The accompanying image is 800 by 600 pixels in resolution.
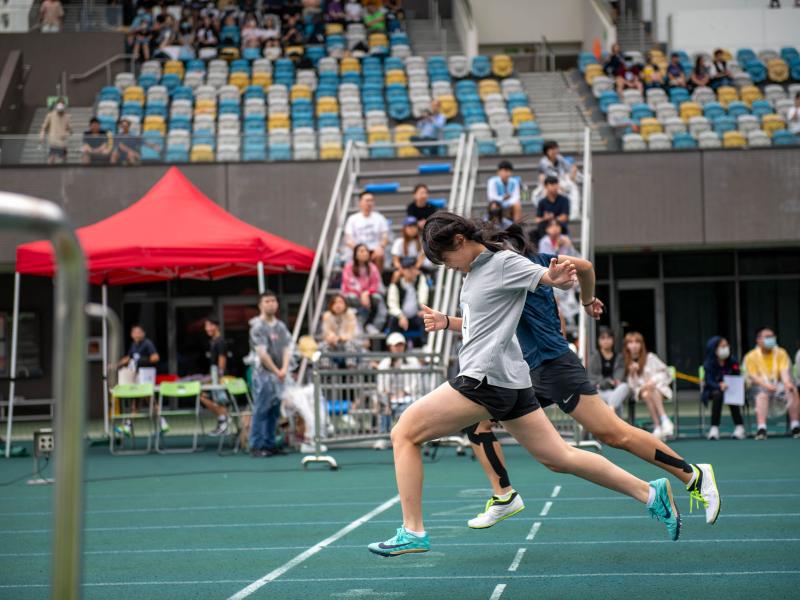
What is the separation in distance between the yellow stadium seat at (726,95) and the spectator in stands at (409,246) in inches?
536

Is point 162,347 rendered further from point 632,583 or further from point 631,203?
point 632,583

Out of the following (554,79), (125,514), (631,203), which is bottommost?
(125,514)

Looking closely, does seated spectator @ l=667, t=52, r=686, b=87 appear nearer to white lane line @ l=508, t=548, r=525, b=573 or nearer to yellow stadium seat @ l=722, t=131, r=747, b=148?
yellow stadium seat @ l=722, t=131, r=747, b=148

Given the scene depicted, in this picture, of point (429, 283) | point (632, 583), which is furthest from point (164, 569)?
point (429, 283)

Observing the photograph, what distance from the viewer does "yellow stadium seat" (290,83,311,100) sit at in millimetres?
29500

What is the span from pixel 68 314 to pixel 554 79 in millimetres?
30070

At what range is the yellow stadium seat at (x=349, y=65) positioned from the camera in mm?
31938

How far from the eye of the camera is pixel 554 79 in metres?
31.8

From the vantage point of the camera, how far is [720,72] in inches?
1196

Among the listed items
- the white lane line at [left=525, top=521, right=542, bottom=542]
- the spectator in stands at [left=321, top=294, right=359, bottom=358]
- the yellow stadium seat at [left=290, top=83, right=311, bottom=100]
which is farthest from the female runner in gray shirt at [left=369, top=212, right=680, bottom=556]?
the yellow stadium seat at [left=290, top=83, right=311, bottom=100]

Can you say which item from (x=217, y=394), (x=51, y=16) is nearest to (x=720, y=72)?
(x=51, y=16)

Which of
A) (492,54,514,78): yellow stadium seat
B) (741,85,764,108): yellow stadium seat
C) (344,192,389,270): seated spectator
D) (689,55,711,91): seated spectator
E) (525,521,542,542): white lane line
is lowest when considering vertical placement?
(525,521,542,542): white lane line

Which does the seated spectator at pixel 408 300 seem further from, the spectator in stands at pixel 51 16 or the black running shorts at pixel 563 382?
the spectator in stands at pixel 51 16

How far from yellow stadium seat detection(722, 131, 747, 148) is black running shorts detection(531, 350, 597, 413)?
701 inches
